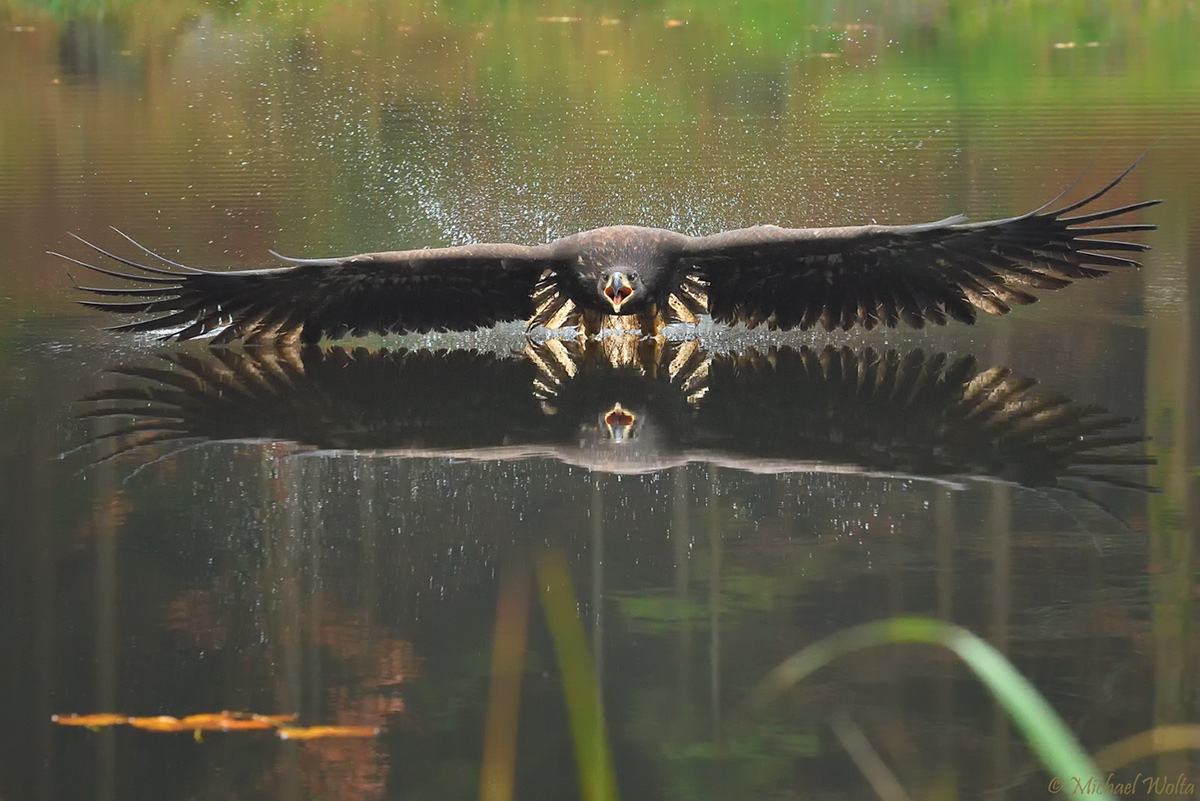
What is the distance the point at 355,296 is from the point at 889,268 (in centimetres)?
230

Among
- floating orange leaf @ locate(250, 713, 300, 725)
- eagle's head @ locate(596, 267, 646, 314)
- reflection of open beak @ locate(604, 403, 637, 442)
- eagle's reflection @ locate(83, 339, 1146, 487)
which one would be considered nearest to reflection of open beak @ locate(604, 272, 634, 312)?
eagle's head @ locate(596, 267, 646, 314)

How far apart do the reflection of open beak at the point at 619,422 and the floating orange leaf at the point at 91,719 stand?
8.20 ft

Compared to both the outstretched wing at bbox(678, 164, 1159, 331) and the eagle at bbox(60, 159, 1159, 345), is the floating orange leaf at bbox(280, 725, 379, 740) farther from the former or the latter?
the outstretched wing at bbox(678, 164, 1159, 331)

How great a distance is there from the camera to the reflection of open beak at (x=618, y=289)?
7.04m

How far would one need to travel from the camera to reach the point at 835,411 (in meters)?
5.97

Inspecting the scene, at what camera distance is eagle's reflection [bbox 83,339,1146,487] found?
5344 millimetres

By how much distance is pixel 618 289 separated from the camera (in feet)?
23.1

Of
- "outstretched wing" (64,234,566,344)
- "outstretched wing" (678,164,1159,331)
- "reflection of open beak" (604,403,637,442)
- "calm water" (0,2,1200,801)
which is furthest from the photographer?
"outstretched wing" (64,234,566,344)

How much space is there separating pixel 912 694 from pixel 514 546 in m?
1.42

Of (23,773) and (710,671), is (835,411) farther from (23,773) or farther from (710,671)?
(23,773)

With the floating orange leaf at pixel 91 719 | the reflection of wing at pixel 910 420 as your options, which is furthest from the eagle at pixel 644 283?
the floating orange leaf at pixel 91 719

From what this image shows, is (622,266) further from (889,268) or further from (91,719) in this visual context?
(91,719)

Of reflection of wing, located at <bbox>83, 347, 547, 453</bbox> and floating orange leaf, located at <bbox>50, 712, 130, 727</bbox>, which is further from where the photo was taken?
reflection of wing, located at <bbox>83, 347, 547, 453</bbox>

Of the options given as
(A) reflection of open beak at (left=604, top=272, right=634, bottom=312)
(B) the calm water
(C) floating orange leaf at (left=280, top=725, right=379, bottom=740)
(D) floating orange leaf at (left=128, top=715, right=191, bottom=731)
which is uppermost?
(A) reflection of open beak at (left=604, top=272, right=634, bottom=312)
